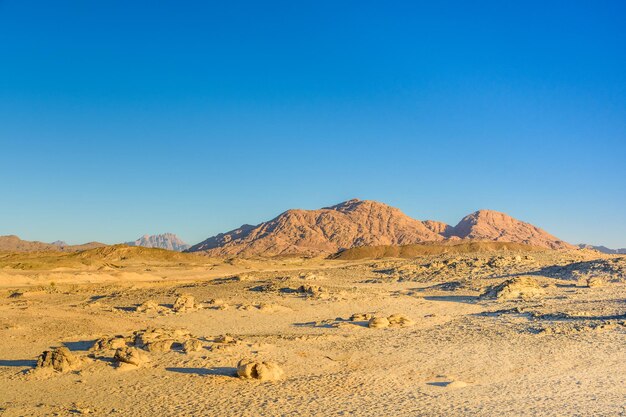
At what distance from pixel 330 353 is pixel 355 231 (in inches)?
4451

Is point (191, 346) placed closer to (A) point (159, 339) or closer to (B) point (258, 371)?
(A) point (159, 339)

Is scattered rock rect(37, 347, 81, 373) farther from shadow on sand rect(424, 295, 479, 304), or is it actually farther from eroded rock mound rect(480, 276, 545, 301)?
eroded rock mound rect(480, 276, 545, 301)

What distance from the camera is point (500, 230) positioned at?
5423 inches

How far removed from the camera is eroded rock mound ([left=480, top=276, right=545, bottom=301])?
2053cm

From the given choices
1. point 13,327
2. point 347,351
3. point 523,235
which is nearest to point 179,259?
point 13,327

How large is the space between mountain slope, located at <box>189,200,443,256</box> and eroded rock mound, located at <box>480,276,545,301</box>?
88.3 m

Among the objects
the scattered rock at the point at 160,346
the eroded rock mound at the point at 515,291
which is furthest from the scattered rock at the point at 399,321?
the scattered rock at the point at 160,346

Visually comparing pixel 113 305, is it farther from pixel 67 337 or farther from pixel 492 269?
pixel 492 269

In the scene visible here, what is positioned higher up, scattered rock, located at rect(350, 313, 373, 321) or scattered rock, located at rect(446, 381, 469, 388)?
scattered rock, located at rect(350, 313, 373, 321)

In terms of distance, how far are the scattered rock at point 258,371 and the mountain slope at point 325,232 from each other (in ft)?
324

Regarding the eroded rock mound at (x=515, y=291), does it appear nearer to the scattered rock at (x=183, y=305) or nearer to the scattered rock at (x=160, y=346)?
the scattered rock at (x=183, y=305)

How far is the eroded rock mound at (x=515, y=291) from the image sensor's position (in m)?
20.5

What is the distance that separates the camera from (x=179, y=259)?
201 feet

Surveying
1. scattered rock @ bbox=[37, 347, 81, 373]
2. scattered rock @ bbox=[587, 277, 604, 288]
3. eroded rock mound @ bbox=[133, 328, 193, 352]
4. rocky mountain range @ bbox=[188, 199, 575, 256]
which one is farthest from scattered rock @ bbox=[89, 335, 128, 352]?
rocky mountain range @ bbox=[188, 199, 575, 256]
